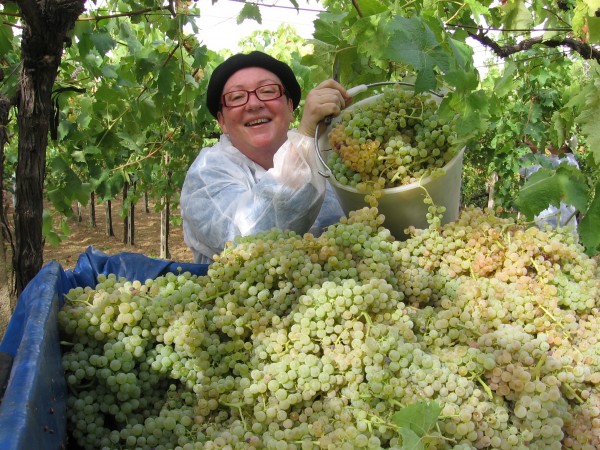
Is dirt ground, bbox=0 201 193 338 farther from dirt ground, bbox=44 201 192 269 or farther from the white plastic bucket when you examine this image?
the white plastic bucket

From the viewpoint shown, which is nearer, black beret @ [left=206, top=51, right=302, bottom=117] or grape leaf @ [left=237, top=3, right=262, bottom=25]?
black beret @ [left=206, top=51, right=302, bottom=117]

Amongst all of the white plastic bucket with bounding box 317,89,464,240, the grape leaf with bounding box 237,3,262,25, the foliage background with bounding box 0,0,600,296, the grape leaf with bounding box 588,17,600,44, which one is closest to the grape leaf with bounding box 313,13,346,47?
the foliage background with bounding box 0,0,600,296

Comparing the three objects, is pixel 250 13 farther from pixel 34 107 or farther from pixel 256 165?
pixel 34 107

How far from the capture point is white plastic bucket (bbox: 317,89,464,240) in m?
1.54

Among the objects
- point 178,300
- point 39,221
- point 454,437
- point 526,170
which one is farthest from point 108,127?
point 526,170

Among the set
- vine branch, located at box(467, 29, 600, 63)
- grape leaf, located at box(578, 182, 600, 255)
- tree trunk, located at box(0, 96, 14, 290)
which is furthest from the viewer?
vine branch, located at box(467, 29, 600, 63)

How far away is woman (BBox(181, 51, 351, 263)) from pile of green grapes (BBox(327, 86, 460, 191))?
165 mm

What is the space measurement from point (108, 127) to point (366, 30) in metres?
2.63

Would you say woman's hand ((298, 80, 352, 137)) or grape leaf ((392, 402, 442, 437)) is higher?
woman's hand ((298, 80, 352, 137))

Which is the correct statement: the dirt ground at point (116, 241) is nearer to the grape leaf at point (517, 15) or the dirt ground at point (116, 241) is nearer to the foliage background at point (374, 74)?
the foliage background at point (374, 74)

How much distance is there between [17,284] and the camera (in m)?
2.35

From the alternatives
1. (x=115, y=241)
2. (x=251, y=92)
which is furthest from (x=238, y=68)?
(x=115, y=241)

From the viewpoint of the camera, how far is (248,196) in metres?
1.88

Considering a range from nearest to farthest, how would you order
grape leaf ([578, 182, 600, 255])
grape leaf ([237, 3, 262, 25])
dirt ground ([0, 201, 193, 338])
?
grape leaf ([578, 182, 600, 255]) < grape leaf ([237, 3, 262, 25]) < dirt ground ([0, 201, 193, 338])
